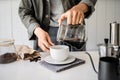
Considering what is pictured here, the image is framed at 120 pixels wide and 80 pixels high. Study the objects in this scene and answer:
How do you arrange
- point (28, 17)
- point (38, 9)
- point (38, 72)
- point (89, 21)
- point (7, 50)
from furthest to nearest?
point (89, 21) → point (38, 9) → point (28, 17) → point (7, 50) → point (38, 72)

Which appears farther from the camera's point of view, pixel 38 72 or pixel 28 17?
pixel 28 17

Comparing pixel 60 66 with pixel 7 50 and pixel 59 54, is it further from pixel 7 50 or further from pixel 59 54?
pixel 7 50

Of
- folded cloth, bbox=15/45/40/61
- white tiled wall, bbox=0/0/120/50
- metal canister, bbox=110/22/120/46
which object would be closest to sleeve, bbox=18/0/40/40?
folded cloth, bbox=15/45/40/61

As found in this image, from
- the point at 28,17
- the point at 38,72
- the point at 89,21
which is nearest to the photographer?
the point at 38,72

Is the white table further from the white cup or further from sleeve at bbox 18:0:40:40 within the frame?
sleeve at bbox 18:0:40:40

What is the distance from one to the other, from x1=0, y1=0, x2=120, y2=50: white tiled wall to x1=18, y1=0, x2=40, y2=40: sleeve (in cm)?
113

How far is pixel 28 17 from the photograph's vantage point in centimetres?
132

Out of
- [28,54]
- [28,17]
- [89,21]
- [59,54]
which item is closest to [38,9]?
[28,17]

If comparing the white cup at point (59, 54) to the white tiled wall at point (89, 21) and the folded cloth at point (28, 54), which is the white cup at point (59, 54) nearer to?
the folded cloth at point (28, 54)

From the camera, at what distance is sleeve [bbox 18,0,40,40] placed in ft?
4.06

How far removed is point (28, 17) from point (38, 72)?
54 centimetres

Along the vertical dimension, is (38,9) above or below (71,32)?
above

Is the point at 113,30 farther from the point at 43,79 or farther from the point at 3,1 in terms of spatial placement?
the point at 3,1

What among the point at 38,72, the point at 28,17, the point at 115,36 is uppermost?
the point at 28,17
